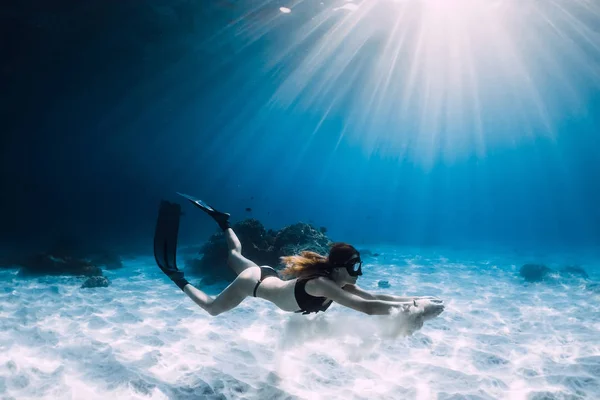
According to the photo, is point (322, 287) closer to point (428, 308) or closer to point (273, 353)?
point (428, 308)

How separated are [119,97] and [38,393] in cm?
3099

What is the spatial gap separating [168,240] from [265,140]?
6265 centimetres

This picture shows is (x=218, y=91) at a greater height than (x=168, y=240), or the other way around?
(x=218, y=91)

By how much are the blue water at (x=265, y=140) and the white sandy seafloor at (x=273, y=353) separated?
0.14 ft

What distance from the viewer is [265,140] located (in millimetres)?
66812

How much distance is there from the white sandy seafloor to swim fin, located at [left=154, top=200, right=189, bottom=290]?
152 centimetres

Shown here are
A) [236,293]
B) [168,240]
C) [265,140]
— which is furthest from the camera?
[265,140]

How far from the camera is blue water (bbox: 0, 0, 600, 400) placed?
16.0 ft

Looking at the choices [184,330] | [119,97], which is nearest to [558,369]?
[184,330]

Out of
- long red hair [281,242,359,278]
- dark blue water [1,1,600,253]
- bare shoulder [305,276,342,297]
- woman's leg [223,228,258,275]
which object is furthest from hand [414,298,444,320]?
dark blue water [1,1,600,253]

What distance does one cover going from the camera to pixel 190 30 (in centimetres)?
1923

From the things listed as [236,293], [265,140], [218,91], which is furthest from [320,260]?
[265,140]

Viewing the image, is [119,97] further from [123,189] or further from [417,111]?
[417,111]

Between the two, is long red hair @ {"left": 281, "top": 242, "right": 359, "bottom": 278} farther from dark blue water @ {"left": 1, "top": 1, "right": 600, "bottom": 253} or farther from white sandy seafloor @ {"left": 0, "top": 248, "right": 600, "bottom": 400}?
dark blue water @ {"left": 1, "top": 1, "right": 600, "bottom": 253}
